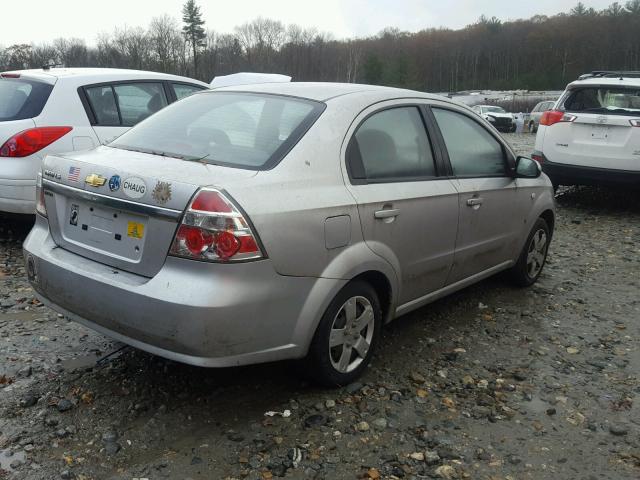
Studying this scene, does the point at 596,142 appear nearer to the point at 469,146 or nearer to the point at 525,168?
the point at 525,168

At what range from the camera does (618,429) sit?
306 cm

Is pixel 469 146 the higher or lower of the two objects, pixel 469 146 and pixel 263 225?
the higher

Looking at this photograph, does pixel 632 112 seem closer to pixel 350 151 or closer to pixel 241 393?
pixel 350 151

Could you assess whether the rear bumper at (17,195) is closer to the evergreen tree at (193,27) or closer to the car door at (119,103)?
the car door at (119,103)

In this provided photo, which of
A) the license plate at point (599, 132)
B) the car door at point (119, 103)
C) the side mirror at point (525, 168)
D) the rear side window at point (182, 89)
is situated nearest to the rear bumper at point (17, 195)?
the car door at point (119, 103)

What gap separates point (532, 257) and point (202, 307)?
11.2 feet

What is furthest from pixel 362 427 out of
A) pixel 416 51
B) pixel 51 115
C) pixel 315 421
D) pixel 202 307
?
pixel 416 51

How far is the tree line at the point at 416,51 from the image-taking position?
99750mm

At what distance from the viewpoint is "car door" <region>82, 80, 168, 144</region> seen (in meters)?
5.73

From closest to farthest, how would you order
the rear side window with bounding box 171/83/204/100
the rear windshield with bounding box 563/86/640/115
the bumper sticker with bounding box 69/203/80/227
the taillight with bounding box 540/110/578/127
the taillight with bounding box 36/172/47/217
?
the bumper sticker with bounding box 69/203/80/227 → the taillight with bounding box 36/172/47/217 → the rear side window with bounding box 171/83/204/100 → the rear windshield with bounding box 563/86/640/115 → the taillight with bounding box 540/110/578/127

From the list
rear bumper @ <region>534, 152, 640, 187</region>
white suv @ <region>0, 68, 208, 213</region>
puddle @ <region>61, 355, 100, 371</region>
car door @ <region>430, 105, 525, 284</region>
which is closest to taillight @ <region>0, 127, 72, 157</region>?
white suv @ <region>0, 68, 208, 213</region>

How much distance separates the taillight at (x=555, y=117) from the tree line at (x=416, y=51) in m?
87.1

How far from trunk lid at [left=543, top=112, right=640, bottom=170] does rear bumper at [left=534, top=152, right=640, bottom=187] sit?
0.06 m

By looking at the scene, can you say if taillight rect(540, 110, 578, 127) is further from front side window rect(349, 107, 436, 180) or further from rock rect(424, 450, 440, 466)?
rock rect(424, 450, 440, 466)
